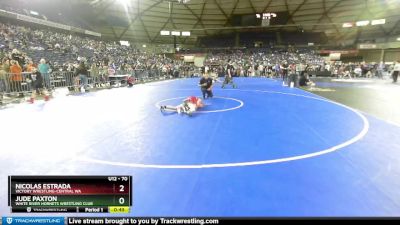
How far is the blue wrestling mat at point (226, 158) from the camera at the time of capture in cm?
331

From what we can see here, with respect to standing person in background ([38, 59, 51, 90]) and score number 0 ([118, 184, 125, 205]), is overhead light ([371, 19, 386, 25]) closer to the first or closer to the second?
standing person in background ([38, 59, 51, 90])

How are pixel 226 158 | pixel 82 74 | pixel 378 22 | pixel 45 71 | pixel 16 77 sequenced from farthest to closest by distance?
1. pixel 378 22
2. pixel 82 74
3. pixel 45 71
4. pixel 16 77
5. pixel 226 158

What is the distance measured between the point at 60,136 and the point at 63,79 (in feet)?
45.7

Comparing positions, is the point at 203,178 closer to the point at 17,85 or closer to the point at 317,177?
the point at 317,177

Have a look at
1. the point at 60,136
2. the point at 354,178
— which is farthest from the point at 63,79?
the point at 354,178

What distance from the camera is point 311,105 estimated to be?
10.7 meters

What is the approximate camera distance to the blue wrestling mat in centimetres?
331

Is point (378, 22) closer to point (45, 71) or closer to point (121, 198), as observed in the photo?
point (45, 71)
